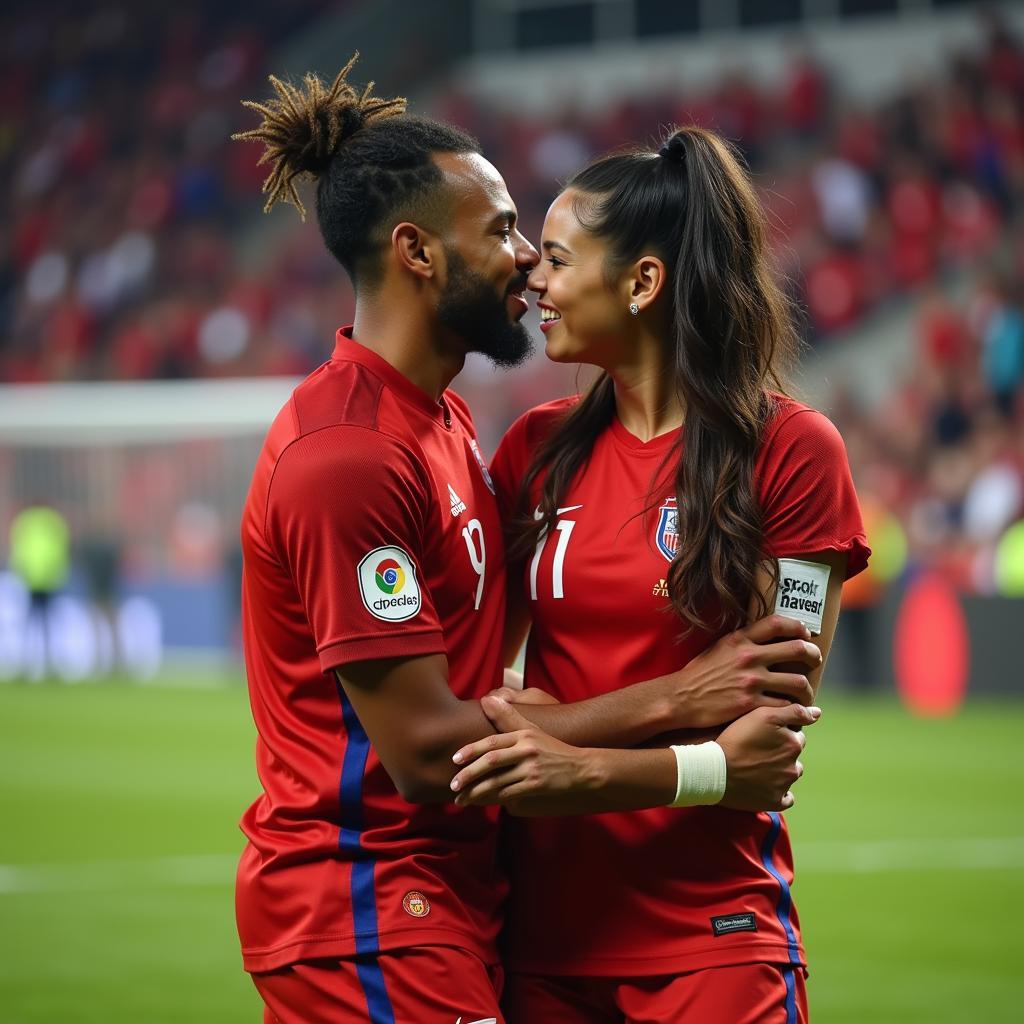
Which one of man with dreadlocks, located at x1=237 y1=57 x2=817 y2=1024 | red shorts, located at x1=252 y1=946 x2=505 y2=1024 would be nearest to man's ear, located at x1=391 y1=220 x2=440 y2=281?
man with dreadlocks, located at x1=237 y1=57 x2=817 y2=1024

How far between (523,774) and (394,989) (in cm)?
42

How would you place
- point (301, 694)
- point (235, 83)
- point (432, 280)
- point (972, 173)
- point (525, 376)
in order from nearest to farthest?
point (301, 694) → point (432, 280) → point (972, 173) → point (525, 376) → point (235, 83)

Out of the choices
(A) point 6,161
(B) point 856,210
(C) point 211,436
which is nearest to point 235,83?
(A) point 6,161

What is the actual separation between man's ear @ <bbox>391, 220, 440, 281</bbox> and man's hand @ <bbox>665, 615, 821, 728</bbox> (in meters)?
0.88

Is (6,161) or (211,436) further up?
(6,161)

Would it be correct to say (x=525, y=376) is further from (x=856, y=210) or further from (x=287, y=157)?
(x=287, y=157)

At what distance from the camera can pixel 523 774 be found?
3035mm

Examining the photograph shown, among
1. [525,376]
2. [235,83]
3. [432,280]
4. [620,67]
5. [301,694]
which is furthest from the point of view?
[235,83]

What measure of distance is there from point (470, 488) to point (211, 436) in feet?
54.1

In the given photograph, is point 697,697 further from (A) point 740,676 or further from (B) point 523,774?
(B) point 523,774

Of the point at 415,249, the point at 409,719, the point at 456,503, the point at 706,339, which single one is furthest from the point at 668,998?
the point at 415,249

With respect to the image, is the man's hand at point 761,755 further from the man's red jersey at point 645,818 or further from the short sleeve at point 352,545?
the short sleeve at point 352,545

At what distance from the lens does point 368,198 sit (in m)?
3.37

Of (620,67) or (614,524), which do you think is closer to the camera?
(614,524)
